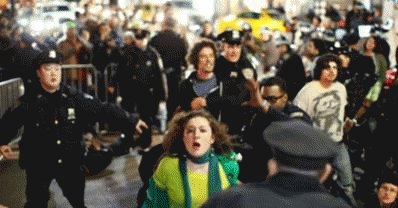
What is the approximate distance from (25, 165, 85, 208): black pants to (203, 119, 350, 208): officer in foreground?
12.6 feet

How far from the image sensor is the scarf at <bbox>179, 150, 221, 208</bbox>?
14.0ft

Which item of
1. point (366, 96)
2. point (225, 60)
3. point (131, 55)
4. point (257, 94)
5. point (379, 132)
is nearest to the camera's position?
point (257, 94)

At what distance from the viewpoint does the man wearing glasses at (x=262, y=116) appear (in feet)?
Answer: 18.5

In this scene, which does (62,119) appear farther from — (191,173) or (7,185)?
(7,185)

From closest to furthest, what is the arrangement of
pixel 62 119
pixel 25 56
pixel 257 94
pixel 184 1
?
pixel 257 94, pixel 62 119, pixel 25 56, pixel 184 1

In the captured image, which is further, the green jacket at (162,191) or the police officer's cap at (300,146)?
the green jacket at (162,191)

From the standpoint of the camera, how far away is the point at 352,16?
22.5 metres

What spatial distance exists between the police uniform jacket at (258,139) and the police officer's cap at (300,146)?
2888 millimetres

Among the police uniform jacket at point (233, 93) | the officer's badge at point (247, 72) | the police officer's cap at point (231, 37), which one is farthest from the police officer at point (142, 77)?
the officer's badge at point (247, 72)

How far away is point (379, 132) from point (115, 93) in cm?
541

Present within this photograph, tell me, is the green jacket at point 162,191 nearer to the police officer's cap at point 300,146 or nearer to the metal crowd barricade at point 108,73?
the police officer's cap at point 300,146

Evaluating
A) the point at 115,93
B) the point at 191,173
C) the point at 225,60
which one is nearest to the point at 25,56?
the point at 115,93

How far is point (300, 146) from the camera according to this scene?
2562mm

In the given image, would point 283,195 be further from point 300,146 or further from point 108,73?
point 108,73
